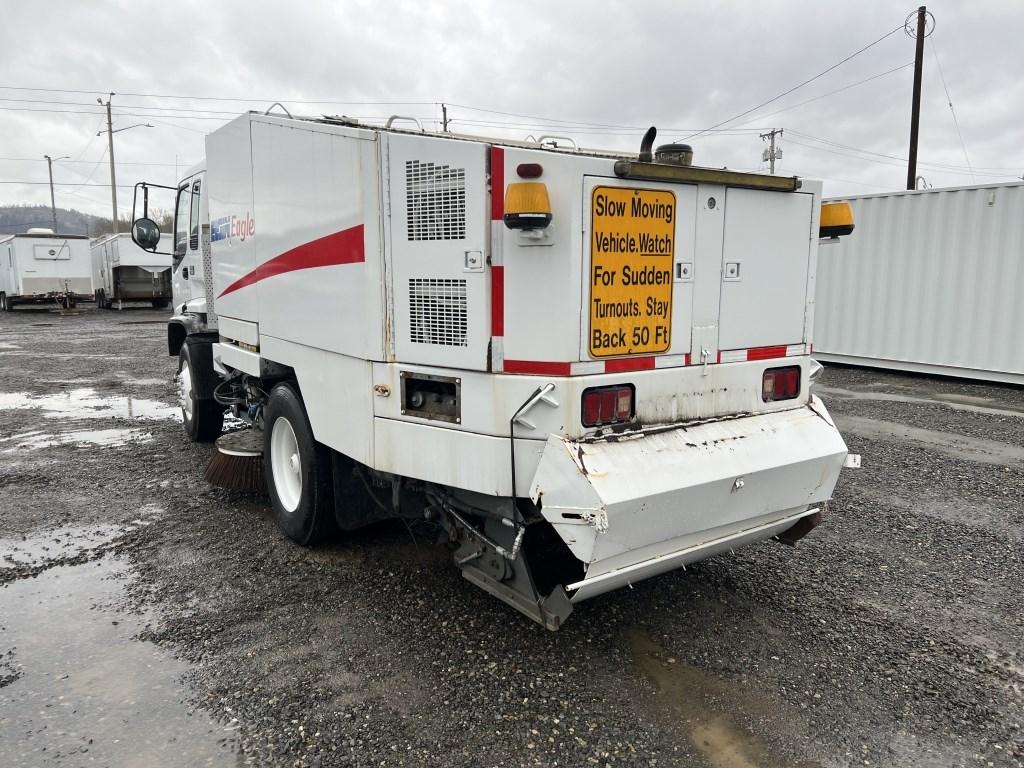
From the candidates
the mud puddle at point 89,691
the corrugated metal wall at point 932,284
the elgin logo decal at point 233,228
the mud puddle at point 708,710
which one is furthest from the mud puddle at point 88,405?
the corrugated metal wall at point 932,284

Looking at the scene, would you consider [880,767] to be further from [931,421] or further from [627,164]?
[931,421]

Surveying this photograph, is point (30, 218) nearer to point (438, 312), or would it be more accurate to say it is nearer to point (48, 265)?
point (48, 265)

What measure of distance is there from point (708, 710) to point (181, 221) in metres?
6.75

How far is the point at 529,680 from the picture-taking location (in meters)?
3.29

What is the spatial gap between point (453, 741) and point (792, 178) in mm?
3108

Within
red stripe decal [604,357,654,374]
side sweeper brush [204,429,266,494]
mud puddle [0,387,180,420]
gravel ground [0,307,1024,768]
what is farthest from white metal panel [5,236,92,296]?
red stripe decal [604,357,654,374]

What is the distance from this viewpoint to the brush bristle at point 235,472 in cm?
558

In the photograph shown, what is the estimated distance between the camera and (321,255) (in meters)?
3.92

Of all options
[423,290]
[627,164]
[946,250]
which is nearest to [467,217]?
[423,290]

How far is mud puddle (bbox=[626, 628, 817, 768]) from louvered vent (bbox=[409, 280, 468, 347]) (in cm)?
176

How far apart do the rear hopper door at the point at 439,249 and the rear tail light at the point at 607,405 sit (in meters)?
0.50

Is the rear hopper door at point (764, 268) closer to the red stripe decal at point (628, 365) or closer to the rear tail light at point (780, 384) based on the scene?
the rear tail light at point (780, 384)

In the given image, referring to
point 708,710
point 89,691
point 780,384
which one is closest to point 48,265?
point 89,691

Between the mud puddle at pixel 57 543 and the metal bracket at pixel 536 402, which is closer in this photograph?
the metal bracket at pixel 536 402
